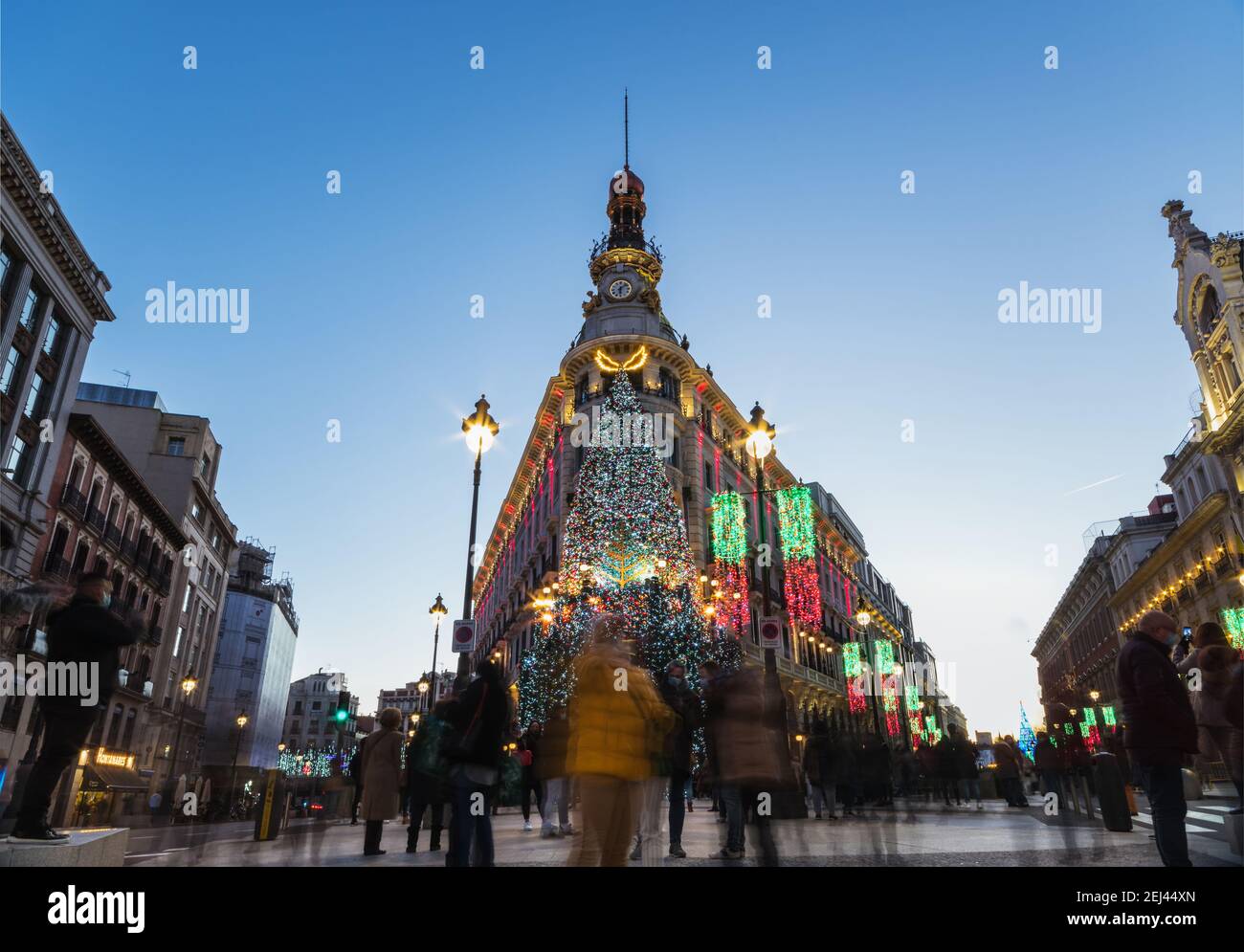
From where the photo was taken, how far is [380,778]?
912 cm

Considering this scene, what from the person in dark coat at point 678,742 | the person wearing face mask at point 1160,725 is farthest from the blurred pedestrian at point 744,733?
the person wearing face mask at point 1160,725

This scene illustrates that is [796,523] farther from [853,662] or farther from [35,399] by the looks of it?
[35,399]

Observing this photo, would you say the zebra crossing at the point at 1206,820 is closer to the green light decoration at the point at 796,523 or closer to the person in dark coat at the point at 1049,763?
the person in dark coat at the point at 1049,763

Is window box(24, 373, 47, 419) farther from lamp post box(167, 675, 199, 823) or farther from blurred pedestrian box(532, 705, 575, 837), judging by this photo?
blurred pedestrian box(532, 705, 575, 837)

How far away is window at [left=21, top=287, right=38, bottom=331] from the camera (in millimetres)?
27533

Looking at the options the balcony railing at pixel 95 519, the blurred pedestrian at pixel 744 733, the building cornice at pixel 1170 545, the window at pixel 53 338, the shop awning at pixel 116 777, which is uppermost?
the window at pixel 53 338

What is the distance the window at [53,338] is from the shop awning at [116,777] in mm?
18170

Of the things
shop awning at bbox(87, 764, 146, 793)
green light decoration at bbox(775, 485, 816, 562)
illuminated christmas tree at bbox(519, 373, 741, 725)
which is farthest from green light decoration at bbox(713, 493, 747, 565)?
shop awning at bbox(87, 764, 146, 793)

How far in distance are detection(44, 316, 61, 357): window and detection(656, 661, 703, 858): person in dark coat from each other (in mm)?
32246

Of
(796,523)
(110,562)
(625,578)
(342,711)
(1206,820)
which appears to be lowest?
(1206,820)

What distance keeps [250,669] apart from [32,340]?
184 feet

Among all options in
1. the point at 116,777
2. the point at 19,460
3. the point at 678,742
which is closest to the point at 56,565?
the point at 19,460

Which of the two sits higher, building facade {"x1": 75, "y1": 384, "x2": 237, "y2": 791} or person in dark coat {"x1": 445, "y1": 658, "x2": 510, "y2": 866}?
building facade {"x1": 75, "y1": 384, "x2": 237, "y2": 791}

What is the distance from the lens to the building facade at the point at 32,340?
83.6ft
